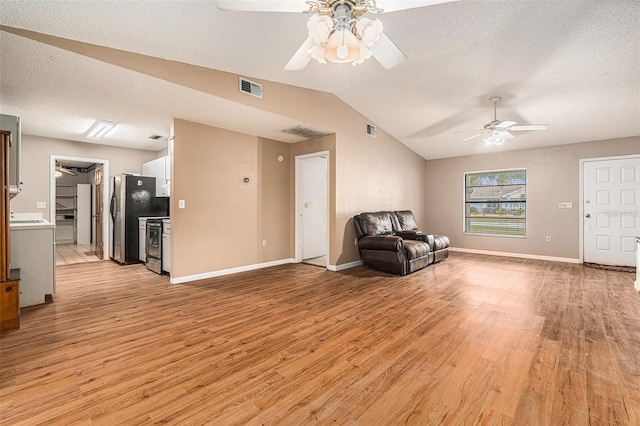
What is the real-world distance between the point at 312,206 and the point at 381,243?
1.85 m

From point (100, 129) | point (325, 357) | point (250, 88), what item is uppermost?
point (250, 88)

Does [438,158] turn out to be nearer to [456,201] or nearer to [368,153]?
[456,201]

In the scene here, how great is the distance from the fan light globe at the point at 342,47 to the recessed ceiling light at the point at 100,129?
4.08m

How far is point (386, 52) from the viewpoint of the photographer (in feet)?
7.02

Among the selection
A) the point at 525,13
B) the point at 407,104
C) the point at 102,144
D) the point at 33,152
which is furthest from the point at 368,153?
the point at 33,152

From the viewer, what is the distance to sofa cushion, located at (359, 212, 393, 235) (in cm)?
525

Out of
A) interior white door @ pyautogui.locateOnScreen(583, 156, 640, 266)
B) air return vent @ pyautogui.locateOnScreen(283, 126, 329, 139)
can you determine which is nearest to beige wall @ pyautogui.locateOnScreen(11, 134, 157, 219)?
air return vent @ pyautogui.locateOnScreen(283, 126, 329, 139)

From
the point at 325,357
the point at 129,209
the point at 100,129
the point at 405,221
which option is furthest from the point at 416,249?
the point at 100,129

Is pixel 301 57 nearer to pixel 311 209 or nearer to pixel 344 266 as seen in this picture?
pixel 344 266

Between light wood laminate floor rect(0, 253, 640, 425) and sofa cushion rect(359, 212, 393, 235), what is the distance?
4.95 feet

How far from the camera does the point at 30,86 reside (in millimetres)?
3086

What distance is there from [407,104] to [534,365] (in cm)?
405

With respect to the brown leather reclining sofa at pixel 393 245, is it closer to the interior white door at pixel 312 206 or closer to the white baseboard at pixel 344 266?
the white baseboard at pixel 344 266

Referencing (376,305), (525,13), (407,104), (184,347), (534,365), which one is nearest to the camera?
(534,365)
